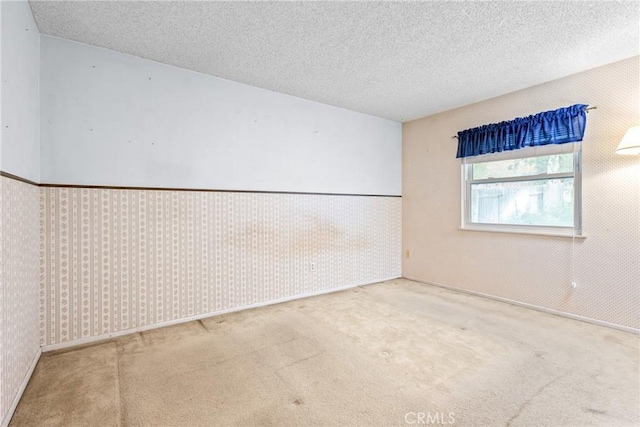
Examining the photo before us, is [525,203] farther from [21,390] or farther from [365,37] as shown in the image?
[21,390]

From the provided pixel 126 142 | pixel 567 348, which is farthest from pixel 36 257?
pixel 567 348

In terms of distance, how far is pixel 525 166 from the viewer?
11.4 ft

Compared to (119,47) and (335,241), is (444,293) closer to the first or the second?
(335,241)

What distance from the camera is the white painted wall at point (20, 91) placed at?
166 centimetres

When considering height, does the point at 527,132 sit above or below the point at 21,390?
above

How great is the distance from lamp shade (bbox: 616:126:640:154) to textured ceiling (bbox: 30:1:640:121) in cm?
72

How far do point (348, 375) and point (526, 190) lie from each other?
2968mm

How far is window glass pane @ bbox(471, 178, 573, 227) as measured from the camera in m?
3.18

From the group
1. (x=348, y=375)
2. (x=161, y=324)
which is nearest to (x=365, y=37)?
(x=348, y=375)

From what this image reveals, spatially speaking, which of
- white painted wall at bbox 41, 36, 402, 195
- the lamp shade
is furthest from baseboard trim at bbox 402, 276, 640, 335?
white painted wall at bbox 41, 36, 402, 195

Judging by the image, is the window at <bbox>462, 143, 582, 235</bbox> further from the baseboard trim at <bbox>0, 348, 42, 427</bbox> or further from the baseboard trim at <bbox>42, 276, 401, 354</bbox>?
the baseboard trim at <bbox>0, 348, 42, 427</bbox>

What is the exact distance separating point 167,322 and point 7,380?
1.30 m

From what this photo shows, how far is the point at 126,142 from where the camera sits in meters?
2.68

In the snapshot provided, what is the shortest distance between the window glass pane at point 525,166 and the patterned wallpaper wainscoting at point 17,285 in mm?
4439
